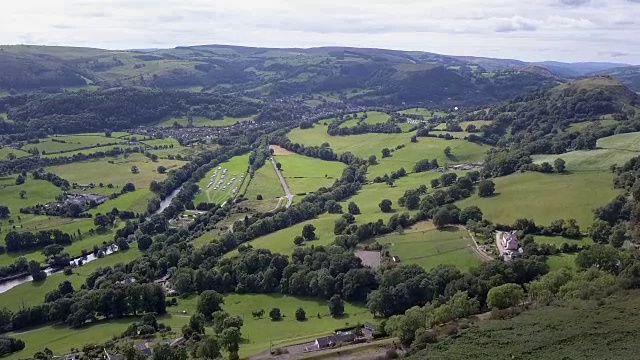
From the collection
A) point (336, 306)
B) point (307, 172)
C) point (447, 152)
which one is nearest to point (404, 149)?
point (447, 152)

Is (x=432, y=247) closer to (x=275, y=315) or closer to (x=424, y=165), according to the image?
(x=275, y=315)

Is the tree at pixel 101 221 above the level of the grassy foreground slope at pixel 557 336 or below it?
below

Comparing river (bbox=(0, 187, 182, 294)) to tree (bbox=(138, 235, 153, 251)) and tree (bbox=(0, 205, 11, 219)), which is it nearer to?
tree (bbox=(138, 235, 153, 251))

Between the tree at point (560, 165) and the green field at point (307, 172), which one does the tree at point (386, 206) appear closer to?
the green field at point (307, 172)

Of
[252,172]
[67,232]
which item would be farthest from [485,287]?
[252,172]

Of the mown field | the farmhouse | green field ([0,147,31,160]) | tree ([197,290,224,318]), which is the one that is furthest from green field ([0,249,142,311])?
green field ([0,147,31,160])

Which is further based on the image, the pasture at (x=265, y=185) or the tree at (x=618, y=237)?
the pasture at (x=265, y=185)

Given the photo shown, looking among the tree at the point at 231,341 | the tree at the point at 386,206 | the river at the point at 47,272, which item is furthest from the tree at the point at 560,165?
the river at the point at 47,272
